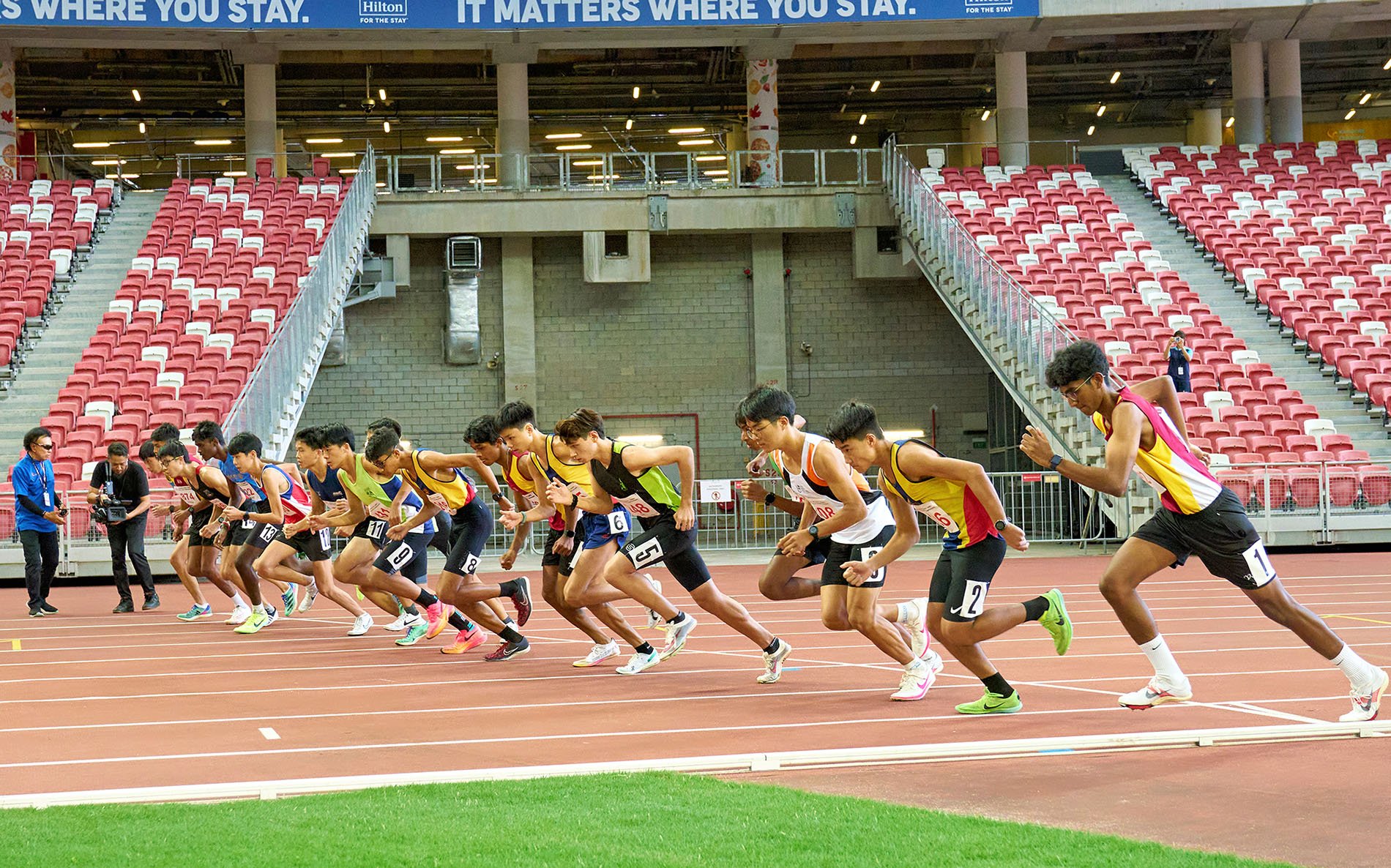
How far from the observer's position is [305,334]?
22156 mm

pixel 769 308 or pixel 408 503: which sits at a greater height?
pixel 769 308

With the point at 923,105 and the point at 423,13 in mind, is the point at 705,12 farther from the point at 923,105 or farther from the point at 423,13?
the point at 923,105

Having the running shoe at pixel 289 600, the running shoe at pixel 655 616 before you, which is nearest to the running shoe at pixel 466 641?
the running shoe at pixel 655 616

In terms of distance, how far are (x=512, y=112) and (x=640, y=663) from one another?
72.6 ft

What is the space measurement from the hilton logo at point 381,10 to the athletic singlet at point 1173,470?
23624 mm

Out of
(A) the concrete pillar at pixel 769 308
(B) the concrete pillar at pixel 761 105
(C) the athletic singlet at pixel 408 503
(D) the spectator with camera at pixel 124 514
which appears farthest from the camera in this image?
(B) the concrete pillar at pixel 761 105

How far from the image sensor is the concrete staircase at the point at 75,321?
21.9 m

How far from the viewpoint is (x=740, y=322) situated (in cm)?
3002

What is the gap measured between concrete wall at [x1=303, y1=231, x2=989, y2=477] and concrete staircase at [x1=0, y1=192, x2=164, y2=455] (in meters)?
4.53

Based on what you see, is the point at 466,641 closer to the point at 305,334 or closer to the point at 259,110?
the point at 305,334

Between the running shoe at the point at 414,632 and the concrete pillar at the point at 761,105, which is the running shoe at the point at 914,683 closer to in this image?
the running shoe at the point at 414,632

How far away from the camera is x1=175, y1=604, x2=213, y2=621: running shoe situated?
14188 mm

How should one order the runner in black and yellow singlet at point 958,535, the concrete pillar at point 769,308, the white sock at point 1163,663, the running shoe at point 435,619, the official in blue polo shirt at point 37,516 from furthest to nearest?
1. the concrete pillar at point 769,308
2. the official in blue polo shirt at point 37,516
3. the running shoe at point 435,619
4. the runner in black and yellow singlet at point 958,535
5. the white sock at point 1163,663

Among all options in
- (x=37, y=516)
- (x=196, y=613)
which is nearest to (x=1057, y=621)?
(x=196, y=613)
